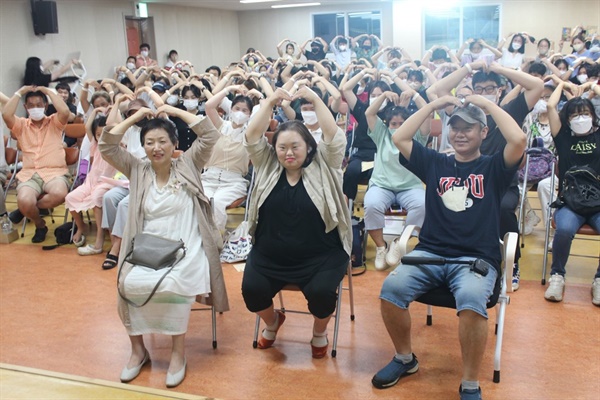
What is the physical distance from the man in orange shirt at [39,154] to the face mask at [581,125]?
4.13 meters

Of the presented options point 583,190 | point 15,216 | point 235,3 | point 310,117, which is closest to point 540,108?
point 583,190

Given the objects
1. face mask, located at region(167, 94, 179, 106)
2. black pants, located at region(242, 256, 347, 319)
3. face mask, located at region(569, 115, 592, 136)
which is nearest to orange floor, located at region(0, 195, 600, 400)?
black pants, located at region(242, 256, 347, 319)

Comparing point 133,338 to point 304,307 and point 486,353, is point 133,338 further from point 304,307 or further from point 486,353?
point 486,353

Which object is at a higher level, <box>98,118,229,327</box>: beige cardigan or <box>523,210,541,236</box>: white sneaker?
<box>98,118,229,327</box>: beige cardigan

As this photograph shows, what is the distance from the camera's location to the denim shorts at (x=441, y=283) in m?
2.66

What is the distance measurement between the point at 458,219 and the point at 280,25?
16.0m

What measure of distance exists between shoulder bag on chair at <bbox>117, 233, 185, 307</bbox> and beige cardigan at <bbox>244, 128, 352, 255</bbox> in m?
0.42

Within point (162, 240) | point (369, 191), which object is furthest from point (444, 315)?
point (162, 240)

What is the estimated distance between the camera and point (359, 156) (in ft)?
16.9

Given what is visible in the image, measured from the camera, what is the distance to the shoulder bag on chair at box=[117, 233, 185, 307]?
3021 millimetres

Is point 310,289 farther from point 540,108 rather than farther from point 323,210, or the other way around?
point 540,108

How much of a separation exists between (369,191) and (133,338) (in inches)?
81.8

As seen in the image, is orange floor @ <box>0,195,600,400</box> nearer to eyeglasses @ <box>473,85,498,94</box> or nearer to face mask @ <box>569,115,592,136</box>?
face mask @ <box>569,115,592,136</box>

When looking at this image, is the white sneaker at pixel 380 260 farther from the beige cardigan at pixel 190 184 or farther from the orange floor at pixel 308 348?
the beige cardigan at pixel 190 184
